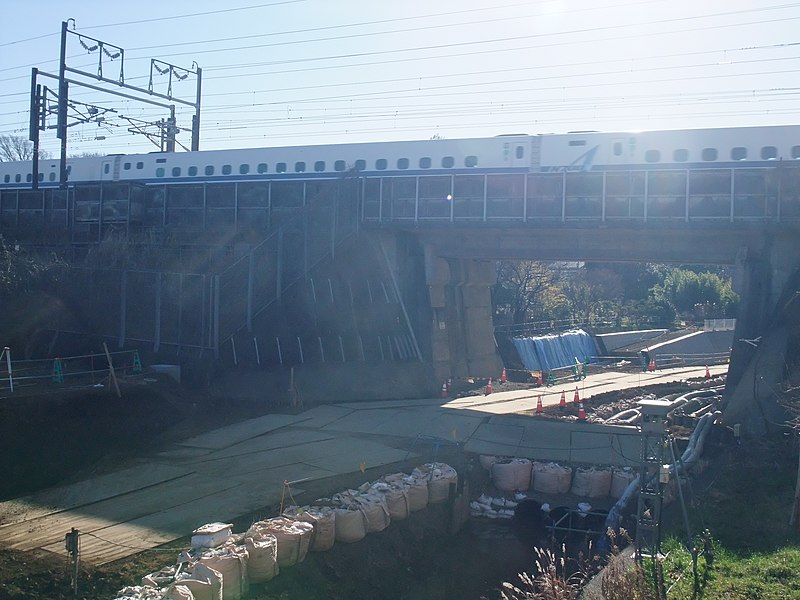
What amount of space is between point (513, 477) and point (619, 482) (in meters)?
2.25

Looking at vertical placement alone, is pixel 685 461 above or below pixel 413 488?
above

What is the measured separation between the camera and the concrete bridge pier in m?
29.9

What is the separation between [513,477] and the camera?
17203 millimetres

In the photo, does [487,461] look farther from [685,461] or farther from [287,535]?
[287,535]

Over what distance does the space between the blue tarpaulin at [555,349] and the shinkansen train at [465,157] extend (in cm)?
1393

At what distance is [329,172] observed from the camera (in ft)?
112

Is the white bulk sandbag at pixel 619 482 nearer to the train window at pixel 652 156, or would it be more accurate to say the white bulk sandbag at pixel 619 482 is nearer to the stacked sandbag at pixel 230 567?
the stacked sandbag at pixel 230 567

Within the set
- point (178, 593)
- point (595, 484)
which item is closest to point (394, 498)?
point (595, 484)

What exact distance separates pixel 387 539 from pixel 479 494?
3.91 metres

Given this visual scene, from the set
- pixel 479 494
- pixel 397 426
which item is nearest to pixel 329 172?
pixel 397 426

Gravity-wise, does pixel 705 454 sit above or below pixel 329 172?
below

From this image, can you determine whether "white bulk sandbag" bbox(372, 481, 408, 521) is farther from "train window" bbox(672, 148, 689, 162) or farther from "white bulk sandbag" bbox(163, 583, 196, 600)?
"train window" bbox(672, 148, 689, 162)

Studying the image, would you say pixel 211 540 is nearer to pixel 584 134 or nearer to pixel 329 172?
pixel 584 134

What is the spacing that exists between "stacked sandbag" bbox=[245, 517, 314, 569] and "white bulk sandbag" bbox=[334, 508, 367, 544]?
2.65ft
